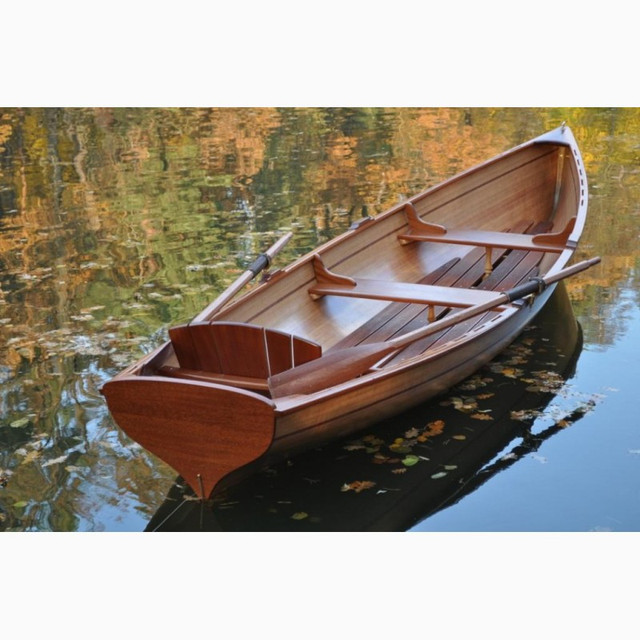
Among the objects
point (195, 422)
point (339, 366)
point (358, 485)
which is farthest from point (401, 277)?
point (195, 422)

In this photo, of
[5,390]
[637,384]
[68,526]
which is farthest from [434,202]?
[68,526]

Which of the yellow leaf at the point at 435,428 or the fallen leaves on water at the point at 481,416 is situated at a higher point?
the fallen leaves on water at the point at 481,416

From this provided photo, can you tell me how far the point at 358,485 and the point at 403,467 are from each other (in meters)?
0.27

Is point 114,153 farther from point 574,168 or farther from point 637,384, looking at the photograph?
point 637,384

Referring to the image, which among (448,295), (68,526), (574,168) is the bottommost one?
(68,526)

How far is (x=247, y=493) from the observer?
4738mm

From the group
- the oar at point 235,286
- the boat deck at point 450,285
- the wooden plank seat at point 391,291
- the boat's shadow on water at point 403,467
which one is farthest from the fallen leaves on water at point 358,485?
the wooden plank seat at point 391,291

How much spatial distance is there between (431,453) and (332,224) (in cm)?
414

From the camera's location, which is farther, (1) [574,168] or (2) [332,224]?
(2) [332,224]

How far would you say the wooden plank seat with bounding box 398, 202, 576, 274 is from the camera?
22.2ft

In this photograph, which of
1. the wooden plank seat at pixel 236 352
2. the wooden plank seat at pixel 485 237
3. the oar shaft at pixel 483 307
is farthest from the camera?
the wooden plank seat at pixel 485 237

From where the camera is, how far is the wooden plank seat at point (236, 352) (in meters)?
4.83

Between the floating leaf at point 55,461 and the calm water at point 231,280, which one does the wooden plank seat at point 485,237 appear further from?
the floating leaf at point 55,461

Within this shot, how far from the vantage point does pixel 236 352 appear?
193 inches
